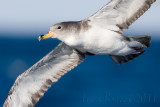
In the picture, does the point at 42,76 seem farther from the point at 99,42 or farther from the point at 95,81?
the point at 95,81

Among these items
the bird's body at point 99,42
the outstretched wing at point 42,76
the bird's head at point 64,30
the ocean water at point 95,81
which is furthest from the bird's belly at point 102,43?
the ocean water at point 95,81

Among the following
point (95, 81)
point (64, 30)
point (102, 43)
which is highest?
point (64, 30)

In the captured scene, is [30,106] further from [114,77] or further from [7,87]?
[114,77]

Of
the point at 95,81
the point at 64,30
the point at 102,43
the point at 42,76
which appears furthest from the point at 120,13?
the point at 95,81

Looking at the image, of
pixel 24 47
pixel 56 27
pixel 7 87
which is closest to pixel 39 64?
→ pixel 56 27

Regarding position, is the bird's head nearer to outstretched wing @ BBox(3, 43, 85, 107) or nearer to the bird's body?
the bird's body

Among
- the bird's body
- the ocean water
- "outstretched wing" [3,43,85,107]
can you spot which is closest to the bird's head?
the bird's body

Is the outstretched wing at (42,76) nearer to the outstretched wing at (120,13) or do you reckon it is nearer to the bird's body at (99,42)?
the bird's body at (99,42)
